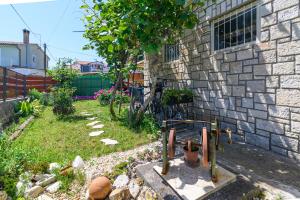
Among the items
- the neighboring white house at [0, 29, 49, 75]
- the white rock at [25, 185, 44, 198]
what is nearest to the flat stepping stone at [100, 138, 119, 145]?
the white rock at [25, 185, 44, 198]

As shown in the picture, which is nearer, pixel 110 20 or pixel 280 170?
pixel 280 170

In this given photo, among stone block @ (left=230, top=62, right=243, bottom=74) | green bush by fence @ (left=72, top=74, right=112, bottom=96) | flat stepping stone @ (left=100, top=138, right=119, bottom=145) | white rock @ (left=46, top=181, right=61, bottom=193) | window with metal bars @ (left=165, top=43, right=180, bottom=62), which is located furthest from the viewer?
green bush by fence @ (left=72, top=74, right=112, bottom=96)

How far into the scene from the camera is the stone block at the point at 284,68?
104 inches

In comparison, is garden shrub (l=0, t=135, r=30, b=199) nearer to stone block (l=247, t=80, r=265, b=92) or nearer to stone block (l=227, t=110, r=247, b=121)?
stone block (l=227, t=110, r=247, b=121)

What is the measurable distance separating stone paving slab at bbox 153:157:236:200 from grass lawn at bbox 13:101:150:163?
1.46 metres

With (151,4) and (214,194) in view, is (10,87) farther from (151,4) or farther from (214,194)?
(214,194)

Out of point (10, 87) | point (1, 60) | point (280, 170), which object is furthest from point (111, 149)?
point (1, 60)

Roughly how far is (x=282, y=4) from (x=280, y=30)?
36cm

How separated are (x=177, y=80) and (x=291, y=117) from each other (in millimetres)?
3063

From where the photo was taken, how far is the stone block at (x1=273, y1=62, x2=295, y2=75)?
2.64m

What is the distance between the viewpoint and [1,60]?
19.7 meters

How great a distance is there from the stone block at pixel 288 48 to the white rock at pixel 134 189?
272cm

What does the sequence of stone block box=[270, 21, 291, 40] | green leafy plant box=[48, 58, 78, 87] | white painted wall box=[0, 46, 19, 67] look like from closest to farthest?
stone block box=[270, 21, 291, 40], green leafy plant box=[48, 58, 78, 87], white painted wall box=[0, 46, 19, 67]

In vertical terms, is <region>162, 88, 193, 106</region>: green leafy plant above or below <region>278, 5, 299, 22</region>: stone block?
below
